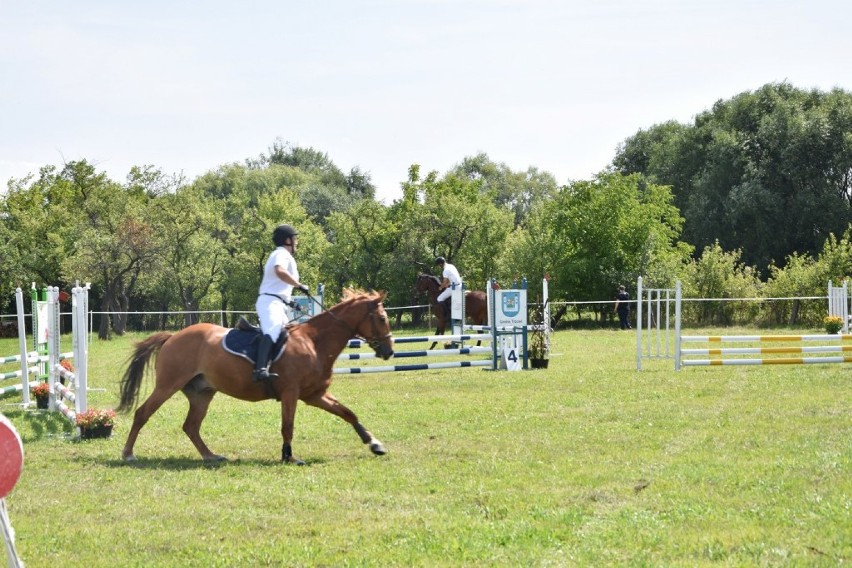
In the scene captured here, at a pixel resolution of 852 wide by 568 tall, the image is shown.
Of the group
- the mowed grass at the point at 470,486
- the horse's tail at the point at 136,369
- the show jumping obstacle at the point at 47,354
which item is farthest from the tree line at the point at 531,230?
the horse's tail at the point at 136,369

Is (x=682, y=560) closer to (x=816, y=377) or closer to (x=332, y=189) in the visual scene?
(x=816, y=377)

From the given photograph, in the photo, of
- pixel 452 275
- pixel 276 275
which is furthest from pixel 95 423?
pixel 452 275

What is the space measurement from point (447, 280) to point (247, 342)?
15449mm

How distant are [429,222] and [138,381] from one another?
36.2 metres

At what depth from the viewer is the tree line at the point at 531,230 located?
43.2 m

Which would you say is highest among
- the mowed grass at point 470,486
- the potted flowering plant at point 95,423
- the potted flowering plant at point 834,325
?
the potted flowering plant at point 834,325

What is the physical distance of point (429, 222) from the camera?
46594 millimetres

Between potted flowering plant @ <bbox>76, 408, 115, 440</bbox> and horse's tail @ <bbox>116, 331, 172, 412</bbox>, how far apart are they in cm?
93

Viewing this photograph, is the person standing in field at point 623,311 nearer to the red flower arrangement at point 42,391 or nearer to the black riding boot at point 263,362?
the red flower arrangement at point 42,391

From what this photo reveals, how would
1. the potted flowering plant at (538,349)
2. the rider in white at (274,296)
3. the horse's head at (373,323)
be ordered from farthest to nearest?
1. the potted flowering plant at (538,349)
2. the horse's head at (373,323)
3. the rider in white at (274,296)

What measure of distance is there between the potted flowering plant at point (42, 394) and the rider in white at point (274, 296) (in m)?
6.33

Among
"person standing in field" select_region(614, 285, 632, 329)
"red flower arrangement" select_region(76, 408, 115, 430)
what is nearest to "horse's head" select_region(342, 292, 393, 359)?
"red flower arrangement" select_region(76, 408, 115, 430)

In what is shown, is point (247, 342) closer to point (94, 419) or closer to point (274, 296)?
point (274, 296)

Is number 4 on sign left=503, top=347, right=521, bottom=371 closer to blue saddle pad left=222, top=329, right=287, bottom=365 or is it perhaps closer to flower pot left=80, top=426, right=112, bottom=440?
flower pot left=80, top=426, right=112, bottom=440
